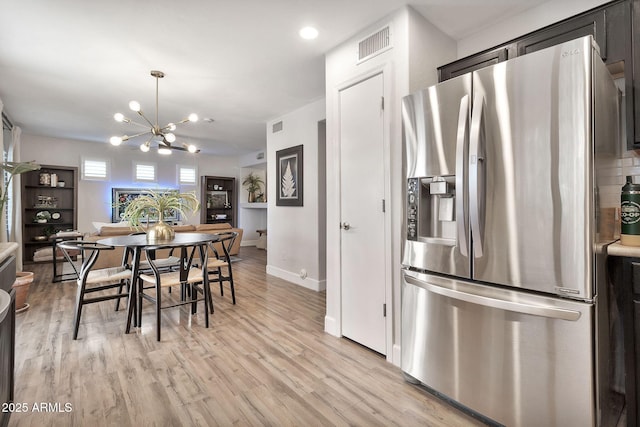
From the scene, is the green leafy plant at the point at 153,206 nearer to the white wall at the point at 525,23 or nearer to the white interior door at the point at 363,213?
the white interior door at the point at 363,213

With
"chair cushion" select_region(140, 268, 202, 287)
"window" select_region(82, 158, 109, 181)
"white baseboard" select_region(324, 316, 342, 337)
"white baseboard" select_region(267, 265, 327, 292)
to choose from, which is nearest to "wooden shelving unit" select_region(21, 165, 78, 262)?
"window" select_region(82, 158, 109, 181)

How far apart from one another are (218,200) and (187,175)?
111 cm

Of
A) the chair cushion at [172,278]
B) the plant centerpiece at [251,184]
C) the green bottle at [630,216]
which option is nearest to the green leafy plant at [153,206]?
the chair cushion at [172,278]

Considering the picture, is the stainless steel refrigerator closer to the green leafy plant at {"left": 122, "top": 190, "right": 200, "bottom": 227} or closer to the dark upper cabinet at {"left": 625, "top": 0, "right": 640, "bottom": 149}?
the dark upper cabinet at {"left": 625, "top": 0, "right": 640, "bottom": 149}

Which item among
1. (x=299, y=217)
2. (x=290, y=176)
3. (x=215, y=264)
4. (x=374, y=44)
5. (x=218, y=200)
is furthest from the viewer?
(x=218, y=200)

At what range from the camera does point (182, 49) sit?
114 inches

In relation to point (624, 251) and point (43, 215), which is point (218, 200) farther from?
point (624, 251)

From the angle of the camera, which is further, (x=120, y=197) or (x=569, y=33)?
(x=120, y=197)

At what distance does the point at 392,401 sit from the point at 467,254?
986 millimetres

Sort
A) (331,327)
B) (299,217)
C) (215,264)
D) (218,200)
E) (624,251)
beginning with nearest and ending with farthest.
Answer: (624,251) → (331,327) → (215,264) → (299,217) → (218,200)

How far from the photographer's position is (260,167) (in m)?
9.37

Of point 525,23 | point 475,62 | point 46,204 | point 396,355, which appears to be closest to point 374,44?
point 475,62

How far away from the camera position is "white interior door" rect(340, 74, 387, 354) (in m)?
2.38

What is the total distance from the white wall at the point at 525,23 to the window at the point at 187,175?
755 centimetres
